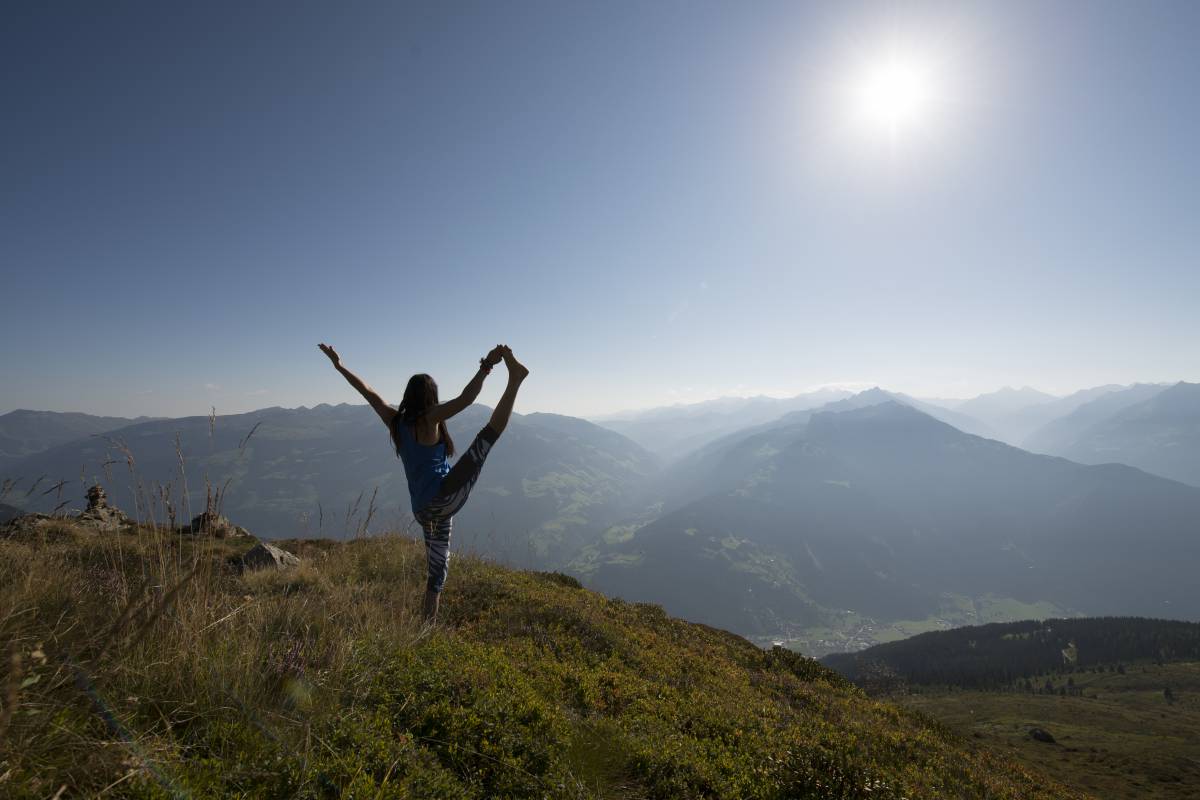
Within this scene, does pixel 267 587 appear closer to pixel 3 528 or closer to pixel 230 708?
pixel 230 708

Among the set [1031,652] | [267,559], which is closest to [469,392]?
[267,559]

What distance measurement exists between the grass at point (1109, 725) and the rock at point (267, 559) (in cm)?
2257

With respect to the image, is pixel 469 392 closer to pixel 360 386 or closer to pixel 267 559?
pixel 360 386

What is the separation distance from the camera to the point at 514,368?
6.26 m

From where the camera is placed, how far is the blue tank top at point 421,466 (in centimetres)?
634

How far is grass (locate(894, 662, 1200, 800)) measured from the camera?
72.0 feet

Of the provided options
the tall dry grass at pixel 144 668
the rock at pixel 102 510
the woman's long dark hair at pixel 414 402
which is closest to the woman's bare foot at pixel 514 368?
the woman's long dark hair at pixel 414 402

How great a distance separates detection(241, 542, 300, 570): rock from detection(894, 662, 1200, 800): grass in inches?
888

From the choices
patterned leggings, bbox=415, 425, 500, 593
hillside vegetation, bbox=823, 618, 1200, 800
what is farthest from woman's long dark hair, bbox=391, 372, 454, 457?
hillside vegetation, bbox=823, 618, 1200, 800

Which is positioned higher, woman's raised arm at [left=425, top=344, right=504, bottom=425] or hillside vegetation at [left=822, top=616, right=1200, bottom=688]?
woman's raised arm at [left=425, top=344, right=504, bottom=425]

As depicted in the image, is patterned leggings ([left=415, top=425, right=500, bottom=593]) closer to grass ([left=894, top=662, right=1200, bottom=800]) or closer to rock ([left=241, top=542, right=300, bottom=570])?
rock ([left=241, top=542, right=300, bottom=570])

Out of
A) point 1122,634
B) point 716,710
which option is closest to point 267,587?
point 716,710

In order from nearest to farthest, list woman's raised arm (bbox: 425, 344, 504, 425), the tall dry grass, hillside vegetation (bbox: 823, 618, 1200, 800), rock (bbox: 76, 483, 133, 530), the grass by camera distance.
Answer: the tall dry grass → woman's raised arm (bbox: 425, 344, 504, 425) → rock (bbox: 76, 483, 133, 530) → the grass → hillside vegetation (bbox: 823, 618, 1200, 800)

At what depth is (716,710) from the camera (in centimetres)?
669
